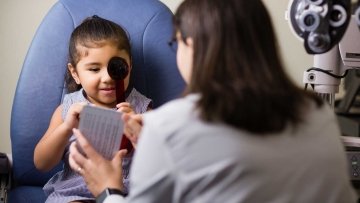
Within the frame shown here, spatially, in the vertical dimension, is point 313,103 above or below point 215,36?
below

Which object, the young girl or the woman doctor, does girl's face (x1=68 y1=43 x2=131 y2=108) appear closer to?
the young girl

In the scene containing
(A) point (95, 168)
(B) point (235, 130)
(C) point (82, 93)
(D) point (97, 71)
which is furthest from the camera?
(C) point (82, 93)

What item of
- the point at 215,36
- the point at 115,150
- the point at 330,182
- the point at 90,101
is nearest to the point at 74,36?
the point at 90,101

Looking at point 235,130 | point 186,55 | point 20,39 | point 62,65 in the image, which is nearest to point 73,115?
point 62,65

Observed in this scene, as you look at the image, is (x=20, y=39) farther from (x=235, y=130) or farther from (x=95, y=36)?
(x=235, y=130)

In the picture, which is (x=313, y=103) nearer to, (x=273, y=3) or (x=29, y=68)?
(x=29, y=68)

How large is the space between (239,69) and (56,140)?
686 mm

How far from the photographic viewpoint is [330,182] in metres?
0.80

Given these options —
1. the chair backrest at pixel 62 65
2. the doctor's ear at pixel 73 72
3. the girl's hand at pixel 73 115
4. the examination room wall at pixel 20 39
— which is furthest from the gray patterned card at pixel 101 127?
the examination room wall at pixel 20 39

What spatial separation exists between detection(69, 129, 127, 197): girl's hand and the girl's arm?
20 centimetres

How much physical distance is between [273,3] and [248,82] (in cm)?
119

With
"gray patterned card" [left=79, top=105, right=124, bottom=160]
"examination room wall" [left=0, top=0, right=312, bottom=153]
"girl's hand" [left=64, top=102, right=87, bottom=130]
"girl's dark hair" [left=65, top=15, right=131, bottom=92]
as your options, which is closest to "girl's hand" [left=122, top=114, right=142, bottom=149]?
"gray patterned card" [left=79, top=105, right=124, bottom=160]

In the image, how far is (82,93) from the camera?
146cm

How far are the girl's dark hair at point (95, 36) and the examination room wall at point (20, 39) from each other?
452 millimetres
